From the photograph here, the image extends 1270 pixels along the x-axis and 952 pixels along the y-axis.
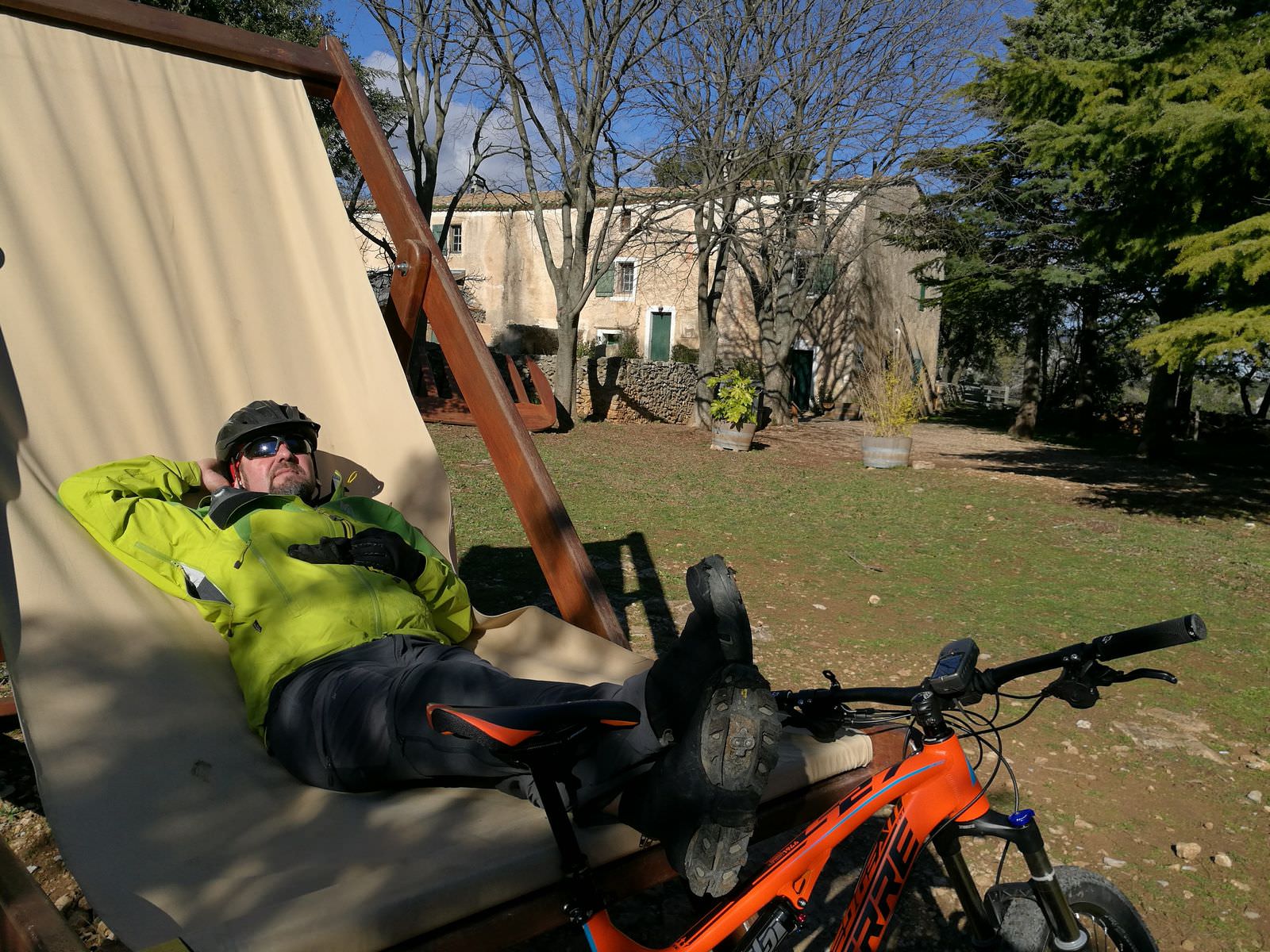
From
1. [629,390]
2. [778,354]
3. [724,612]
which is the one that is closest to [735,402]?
[629,390]

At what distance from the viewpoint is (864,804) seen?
147 centimetres

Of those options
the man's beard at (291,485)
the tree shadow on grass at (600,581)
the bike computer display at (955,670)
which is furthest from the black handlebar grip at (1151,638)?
the tree shadow on grass at (600,581)

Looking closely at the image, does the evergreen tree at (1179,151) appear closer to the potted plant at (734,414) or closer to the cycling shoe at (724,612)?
the potted plant at (734,414)

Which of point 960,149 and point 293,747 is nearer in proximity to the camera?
point 293,747

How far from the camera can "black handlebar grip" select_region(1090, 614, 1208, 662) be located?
1.22 metres

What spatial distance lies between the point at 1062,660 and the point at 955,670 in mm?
170

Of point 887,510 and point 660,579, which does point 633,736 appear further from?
point 887,510

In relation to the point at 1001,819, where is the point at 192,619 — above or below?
above

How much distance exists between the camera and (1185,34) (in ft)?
23.9

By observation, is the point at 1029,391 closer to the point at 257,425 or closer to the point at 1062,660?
the point at 257,425

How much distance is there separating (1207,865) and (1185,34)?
7.39 metres

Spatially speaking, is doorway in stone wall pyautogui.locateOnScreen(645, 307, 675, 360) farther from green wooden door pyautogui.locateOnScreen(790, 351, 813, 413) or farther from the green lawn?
the green lawn

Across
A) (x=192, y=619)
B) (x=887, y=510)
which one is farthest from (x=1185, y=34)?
(x=192, y=619)

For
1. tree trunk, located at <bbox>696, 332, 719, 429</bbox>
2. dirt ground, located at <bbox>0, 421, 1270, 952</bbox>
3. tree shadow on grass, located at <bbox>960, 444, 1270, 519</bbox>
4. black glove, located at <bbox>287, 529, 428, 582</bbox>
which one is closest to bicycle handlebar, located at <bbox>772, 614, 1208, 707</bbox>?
dirt ground, located at <bbox>0, 421, 1270, 952</bbox>
